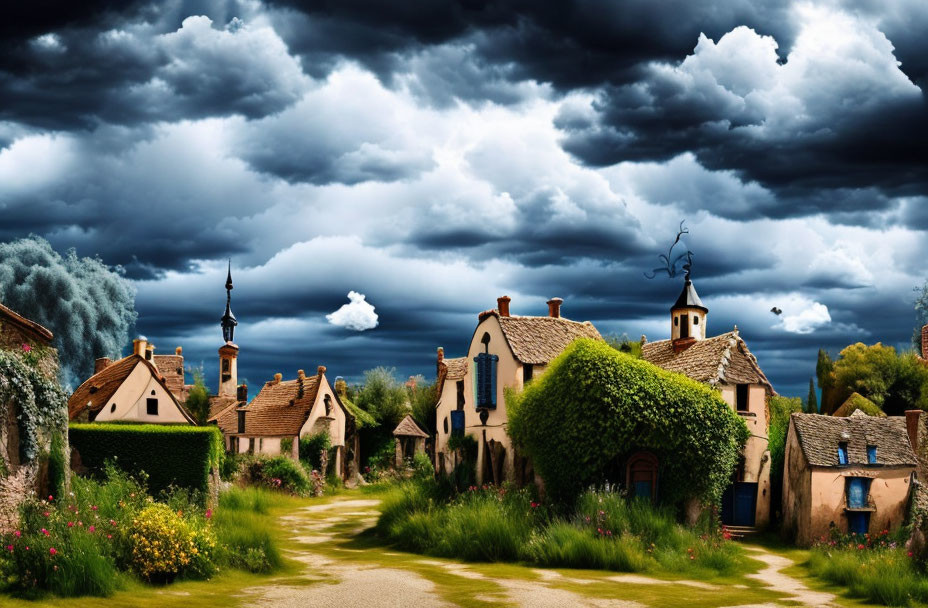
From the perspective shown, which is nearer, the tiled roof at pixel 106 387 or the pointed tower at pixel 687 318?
the pointed tower at pixel 687 318

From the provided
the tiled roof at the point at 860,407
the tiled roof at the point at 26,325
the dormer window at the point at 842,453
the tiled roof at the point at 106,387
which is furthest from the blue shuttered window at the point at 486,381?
the tiled roof at the point at 860,407

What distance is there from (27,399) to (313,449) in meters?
26.0

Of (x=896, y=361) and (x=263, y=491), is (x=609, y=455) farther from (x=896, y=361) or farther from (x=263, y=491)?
(x=896, y=361)

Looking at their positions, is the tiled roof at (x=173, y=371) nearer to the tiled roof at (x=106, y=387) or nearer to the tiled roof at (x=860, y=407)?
the tiled roof at (x=106, y=387)

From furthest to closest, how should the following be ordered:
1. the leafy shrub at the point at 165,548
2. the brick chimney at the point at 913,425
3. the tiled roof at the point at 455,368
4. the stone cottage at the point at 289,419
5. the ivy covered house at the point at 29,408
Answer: the stone cottage at the point at 289,419 → the tiled roof at the point at 455,368 → the brick chimney at the point at 913,425 → the ivy covered house at the point at 29,408 → the leafy shrub at the point at 165,548

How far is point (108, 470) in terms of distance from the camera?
83.9 ft

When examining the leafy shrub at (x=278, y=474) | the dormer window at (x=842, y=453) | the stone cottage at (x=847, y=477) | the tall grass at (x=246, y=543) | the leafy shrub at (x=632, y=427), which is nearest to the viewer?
the tall grass at (x=246, y=543)

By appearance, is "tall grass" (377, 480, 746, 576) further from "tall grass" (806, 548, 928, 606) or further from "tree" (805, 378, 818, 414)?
"tree" (805, 378, 818, 414)

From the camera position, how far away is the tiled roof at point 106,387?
3803cm

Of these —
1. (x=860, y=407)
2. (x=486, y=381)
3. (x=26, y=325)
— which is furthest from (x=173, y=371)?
(x=860, y=407)

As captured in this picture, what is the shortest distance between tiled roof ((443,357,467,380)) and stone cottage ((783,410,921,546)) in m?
14.5

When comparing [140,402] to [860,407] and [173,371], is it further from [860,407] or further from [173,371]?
[860,407]

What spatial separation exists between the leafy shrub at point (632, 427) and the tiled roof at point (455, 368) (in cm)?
1139

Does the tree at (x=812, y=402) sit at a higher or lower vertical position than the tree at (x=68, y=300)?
lower
